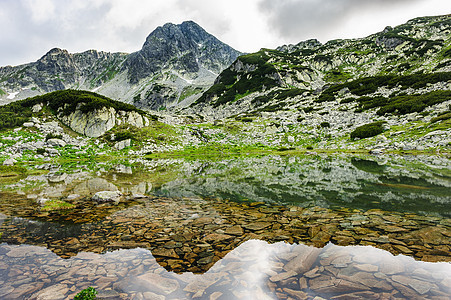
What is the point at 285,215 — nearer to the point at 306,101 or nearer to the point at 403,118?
the point at 403,118

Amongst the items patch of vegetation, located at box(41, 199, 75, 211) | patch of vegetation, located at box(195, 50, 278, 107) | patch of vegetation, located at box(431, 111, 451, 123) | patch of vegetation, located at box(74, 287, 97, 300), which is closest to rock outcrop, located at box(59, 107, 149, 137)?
patch of vegetation, located at box(41, 199, 75, 211)

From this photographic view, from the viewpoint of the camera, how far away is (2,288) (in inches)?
169

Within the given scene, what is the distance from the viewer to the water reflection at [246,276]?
407 cm

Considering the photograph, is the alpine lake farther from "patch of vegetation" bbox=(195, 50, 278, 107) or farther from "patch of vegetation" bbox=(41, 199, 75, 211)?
"patch of vegetation" bbox=(195, 50, 278, 107)

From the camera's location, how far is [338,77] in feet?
439

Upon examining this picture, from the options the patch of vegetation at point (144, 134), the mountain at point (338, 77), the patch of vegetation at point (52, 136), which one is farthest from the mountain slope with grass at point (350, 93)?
the patch of vegetation at point (52, 136)

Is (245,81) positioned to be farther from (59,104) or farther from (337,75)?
(59,104)

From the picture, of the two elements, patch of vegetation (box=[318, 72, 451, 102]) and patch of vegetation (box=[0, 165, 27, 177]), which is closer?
patch of vegetation (box=[0, 165, 27, 177])

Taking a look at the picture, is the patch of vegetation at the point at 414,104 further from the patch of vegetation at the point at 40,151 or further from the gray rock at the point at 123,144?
the patch of vegetation at the point at 40,151

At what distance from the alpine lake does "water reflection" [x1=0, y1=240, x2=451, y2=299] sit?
0.02 metres

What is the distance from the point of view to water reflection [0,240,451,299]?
4.07 metres

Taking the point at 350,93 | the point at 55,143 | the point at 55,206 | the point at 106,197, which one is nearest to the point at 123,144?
the point at 55,143

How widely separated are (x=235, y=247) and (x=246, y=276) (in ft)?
4.75

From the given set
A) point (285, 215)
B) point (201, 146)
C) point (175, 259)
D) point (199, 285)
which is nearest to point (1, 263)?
point (175, 259)
